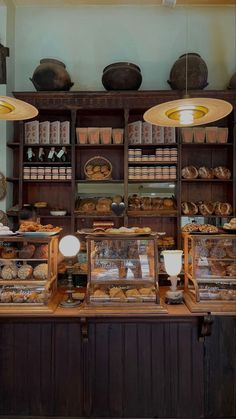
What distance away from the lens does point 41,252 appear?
266cm

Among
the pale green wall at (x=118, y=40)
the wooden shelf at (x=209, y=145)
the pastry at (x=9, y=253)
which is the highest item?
the pale green wall at (x=118, y=40)

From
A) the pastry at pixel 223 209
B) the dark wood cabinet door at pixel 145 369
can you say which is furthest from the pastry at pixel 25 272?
the pastry at pixel 223 209

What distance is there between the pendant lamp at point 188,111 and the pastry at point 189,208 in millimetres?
1503

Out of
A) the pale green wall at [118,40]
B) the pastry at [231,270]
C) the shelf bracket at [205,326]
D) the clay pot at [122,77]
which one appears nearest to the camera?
the shelf bracket at [205,326]

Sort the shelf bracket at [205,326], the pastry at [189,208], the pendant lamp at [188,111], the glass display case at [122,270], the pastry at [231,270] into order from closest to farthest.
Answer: the pendant lamp at [188,111] < the shelf bracket at [205,326] < the glass display case at [122,270] < the pastry at [231,270] < the pastry at [189,208]

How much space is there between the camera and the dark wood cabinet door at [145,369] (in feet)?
8.02

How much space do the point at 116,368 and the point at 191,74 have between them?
9.96 ft

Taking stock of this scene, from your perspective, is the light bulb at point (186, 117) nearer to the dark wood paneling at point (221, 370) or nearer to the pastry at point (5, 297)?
the dark wood paneling at point (221, 370)

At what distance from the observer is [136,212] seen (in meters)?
3.84

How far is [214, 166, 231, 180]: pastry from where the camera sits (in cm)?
385

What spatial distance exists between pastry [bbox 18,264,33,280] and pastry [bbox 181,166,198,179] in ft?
6.78

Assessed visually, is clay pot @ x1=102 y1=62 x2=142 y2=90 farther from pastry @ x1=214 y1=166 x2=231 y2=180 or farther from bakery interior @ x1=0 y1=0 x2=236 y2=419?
pastry @ x1=214 y1=166 x2=231 y2=180

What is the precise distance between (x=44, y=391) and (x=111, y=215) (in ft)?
6.32

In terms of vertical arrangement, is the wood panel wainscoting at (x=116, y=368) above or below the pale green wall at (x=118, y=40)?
below
